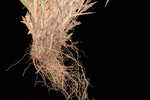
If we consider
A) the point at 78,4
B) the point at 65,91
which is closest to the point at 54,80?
the point at 65,91

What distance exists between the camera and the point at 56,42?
1750 mm

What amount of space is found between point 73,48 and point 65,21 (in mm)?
220

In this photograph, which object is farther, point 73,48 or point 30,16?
point 73,48

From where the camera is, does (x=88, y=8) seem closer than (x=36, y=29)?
No

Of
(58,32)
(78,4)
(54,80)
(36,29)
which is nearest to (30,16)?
(36,29)

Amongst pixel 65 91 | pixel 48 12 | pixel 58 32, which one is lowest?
pixel 65 91

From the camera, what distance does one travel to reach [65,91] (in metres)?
1.81

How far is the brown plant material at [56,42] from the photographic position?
5.40 feet

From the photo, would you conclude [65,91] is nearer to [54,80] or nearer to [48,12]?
[54,80]

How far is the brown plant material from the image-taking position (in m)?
1.65

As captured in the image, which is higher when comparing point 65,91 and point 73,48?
point 73,48

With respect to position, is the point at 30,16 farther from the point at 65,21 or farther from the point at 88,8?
the point at 88,8

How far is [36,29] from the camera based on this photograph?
5.48ft

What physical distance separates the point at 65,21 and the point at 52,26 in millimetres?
87
